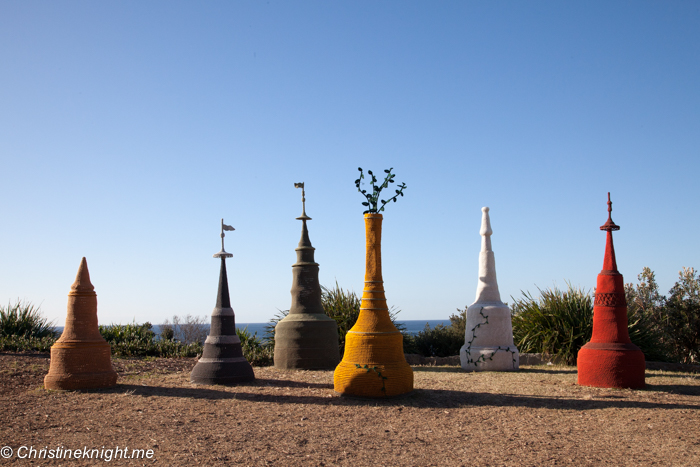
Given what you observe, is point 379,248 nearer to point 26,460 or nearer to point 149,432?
point 149,432

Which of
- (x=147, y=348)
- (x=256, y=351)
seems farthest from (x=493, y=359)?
(x=147, y=348)

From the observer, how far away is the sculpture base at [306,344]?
10406 mm

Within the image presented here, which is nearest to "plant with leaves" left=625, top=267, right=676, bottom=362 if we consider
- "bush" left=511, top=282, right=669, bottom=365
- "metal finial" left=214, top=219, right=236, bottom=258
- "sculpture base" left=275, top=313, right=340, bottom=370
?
"bush" left=511, top=282, right=669, bottom=365

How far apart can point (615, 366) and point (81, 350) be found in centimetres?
808

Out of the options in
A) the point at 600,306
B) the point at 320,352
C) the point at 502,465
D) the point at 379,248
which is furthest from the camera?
the point at 320,352

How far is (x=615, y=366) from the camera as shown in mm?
7953

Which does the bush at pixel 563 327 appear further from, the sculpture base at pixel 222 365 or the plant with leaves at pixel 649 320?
the sculpture base at pixel 222 365

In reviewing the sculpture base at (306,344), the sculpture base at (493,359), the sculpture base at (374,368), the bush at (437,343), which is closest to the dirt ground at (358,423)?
the sculpture base at (374,368)

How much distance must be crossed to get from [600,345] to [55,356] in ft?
27.4

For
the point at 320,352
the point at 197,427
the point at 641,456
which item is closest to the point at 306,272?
the point at 320,352

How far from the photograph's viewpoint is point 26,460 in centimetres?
471

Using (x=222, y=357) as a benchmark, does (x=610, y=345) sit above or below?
above

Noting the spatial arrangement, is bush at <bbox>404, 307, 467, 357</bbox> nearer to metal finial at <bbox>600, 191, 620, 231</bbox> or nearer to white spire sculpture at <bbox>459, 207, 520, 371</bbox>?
white spire sculpture at <bbox>459, 207, 520, 371</bbox>

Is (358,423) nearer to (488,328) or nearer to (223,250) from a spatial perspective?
(223,250)
